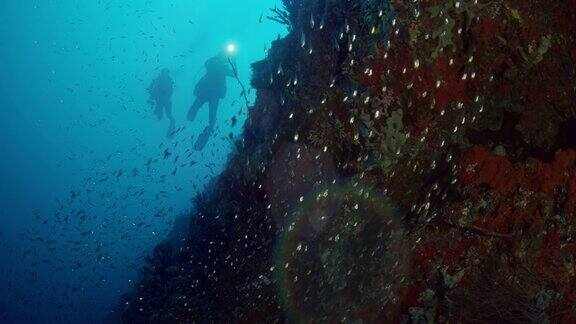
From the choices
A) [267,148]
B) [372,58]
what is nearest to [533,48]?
[372,58]

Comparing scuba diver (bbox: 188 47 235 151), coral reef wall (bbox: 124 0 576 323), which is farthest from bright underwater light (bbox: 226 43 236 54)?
coral reef wall (bbox: 124 0 576 323)

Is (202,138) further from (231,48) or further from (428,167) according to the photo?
(428,167)

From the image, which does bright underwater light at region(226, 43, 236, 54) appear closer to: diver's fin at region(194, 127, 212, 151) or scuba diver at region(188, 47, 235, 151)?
scuba diver at region(188, 47, 235, 151)

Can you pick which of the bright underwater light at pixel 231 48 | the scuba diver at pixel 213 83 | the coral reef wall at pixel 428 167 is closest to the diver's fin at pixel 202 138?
the scuba diver at pixel 213 83

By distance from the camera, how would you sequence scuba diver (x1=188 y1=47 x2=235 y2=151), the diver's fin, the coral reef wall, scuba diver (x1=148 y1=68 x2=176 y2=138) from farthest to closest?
scuba diver (x1=148 y1=68 x2=176 y2=138), scuba diver (x1=188 y1=47 x2=235 y2=151), the diver's fin, the coral reef wall

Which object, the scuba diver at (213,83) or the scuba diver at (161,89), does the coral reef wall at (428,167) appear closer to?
the scuba diver at (213,83)

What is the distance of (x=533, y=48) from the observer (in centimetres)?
429

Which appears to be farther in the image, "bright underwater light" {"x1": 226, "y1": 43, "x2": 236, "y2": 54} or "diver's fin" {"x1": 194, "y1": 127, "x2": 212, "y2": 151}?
"diver's fin" {"x1": 194, "y1": 127, "x2": 212, "y2": 151}

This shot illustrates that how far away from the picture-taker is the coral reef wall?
4309 millimetres

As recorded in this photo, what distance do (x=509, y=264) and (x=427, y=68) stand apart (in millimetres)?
2360

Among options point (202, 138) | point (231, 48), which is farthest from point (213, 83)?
point (231, 48)

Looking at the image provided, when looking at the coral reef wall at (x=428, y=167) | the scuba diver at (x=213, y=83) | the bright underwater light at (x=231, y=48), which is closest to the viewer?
the coral reef wall at (x=428, y=167)

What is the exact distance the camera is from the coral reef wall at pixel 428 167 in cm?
431

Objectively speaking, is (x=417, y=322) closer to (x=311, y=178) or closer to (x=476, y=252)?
(x=476, y=252)
